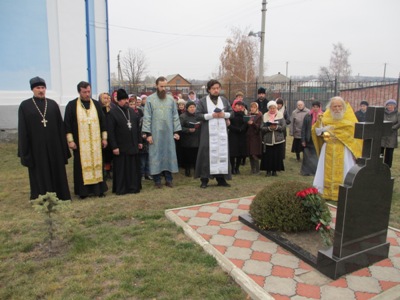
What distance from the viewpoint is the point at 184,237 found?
4.20 m

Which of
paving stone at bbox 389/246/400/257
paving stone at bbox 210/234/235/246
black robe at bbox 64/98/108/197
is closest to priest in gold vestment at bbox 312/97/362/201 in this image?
paving stone at bbox 389/246/400/257

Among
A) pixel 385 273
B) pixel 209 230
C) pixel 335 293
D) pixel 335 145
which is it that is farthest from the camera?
pixel 335 145

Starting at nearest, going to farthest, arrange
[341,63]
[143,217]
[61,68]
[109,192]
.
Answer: [143,217] < [109,192] < [61,68] < [341,63]

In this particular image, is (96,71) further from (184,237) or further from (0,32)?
(184,237)

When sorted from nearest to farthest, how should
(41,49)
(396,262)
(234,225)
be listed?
(396,262), (234,225), (41,49)

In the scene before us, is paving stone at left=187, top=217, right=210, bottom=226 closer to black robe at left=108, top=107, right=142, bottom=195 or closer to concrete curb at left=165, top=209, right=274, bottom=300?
concrete curb at left=165, top=209, right=274, bottom=300

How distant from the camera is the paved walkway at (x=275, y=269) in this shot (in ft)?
9.93

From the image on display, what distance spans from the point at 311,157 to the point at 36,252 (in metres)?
5.94

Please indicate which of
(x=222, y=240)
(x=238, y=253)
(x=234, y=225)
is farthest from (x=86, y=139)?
(x=238, y=253)

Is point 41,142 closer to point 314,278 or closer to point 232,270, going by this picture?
point 232,270

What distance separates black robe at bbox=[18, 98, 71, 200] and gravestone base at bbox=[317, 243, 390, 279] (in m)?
4.16

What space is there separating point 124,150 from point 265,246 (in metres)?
3.17

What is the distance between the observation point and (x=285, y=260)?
11.8ft

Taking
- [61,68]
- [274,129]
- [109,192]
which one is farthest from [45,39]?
[274,129]
